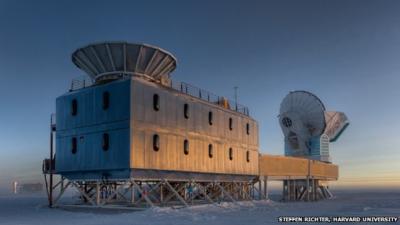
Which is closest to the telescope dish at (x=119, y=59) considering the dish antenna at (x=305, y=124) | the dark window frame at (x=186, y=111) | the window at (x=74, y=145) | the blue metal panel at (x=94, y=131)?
the blue metal panel at (x=94, y=131)

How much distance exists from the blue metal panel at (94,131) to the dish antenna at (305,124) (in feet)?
171

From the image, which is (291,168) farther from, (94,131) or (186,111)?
(94,131)

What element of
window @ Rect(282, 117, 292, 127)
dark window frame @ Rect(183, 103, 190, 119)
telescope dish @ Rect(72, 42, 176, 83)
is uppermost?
telescope dish @ Rect(72, 42, 176, 83)

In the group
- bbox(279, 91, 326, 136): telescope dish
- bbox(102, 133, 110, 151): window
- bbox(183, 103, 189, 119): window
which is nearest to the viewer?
bbox(102, 133, 110, 151): window

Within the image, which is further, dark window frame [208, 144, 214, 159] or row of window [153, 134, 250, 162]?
dark window frame [208, 144, 214, 159]

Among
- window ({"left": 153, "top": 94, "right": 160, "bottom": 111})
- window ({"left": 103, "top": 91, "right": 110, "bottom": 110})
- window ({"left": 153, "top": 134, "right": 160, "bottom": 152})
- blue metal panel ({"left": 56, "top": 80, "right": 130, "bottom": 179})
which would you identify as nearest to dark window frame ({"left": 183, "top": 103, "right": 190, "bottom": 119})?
window ({"left": 153, "top": 94, "right": 160, "bottom": 111})

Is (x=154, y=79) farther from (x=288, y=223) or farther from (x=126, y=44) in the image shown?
(x=288, y=223)

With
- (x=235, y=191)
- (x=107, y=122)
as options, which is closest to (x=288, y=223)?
(x=107, y=122)

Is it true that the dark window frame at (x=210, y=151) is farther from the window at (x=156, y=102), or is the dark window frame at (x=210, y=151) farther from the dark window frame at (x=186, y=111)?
the window at (x=156, y=102)

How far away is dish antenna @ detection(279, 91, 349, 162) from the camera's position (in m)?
87.3

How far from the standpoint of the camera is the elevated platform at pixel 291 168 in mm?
66562

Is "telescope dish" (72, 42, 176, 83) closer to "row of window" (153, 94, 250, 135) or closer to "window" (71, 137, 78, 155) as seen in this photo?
"row of window" (153, 94, 250, 135)

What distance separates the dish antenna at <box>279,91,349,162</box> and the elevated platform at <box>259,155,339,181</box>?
3.70 m

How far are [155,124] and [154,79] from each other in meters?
7.70
